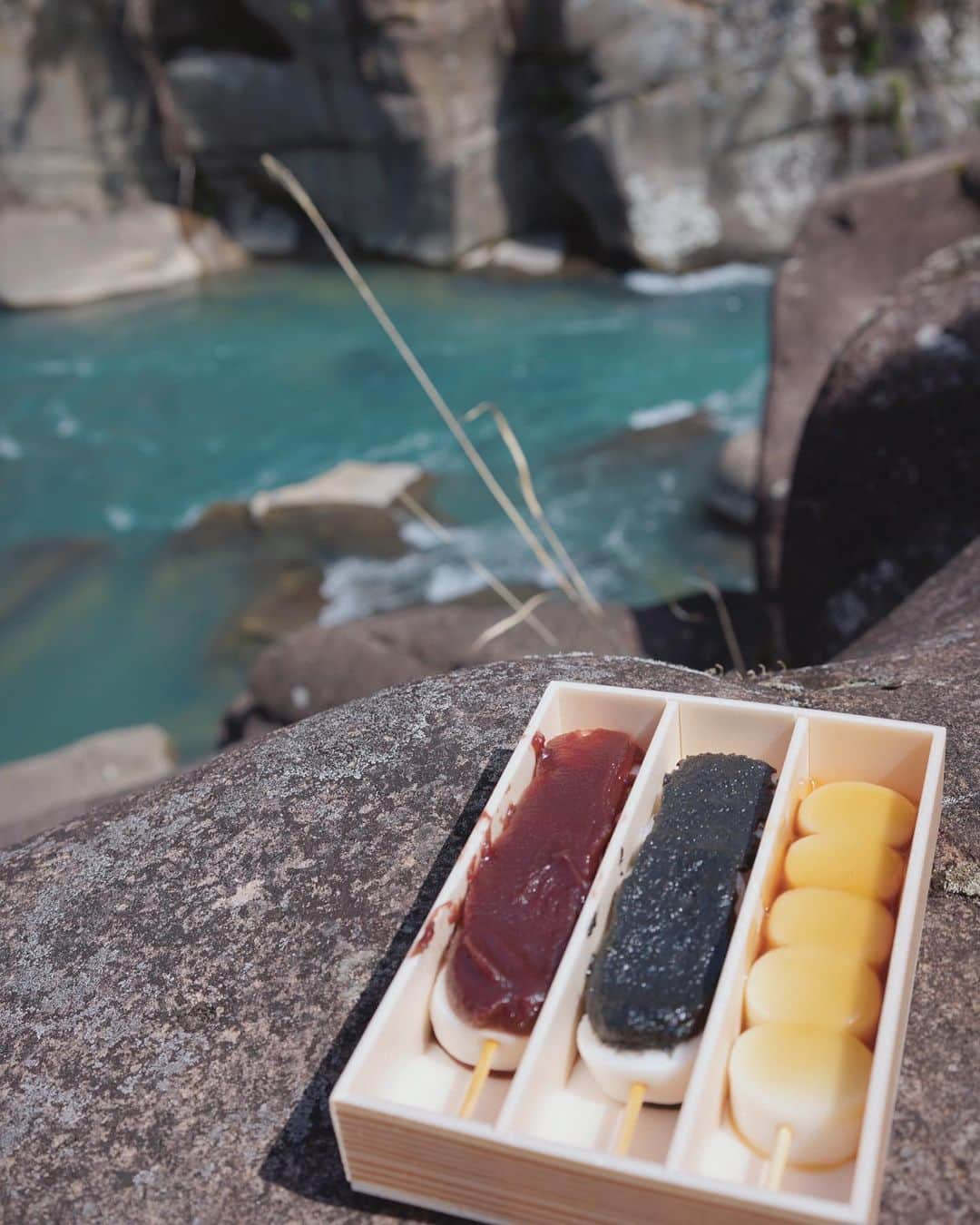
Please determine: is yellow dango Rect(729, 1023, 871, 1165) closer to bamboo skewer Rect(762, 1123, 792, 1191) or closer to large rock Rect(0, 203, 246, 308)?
bamboo skewer Rect(762, 1123, 792, 1191)

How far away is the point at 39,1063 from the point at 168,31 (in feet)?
55.6

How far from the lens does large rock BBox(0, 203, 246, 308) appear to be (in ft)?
51.5

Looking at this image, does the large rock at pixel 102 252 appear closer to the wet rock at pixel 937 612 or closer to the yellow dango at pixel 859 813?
the wet rock at pixel 937 612

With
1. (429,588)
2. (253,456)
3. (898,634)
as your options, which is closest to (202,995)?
(898,634)

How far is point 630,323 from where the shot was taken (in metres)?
14.6

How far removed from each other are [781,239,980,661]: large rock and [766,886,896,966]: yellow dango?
10.4 ft

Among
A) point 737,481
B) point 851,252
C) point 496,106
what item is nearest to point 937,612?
point 851,252

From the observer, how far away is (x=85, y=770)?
24.5 ft

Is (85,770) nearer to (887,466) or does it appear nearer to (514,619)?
(514,619)

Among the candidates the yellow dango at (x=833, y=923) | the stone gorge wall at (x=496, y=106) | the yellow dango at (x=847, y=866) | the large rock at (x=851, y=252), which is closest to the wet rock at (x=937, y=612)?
the yellow dango at (x=847, y=866)

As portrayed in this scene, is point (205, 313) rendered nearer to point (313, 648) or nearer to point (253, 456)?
point (253, 456)

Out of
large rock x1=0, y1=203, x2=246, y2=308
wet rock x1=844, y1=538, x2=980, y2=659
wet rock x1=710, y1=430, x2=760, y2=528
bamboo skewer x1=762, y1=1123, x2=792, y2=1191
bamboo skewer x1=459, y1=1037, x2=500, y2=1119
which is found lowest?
wet rock x1=710, y1=430, x2=760, y2=528

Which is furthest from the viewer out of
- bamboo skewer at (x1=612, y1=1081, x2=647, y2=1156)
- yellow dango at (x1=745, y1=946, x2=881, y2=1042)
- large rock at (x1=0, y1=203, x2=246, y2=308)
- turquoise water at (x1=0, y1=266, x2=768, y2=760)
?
large rock at (x1=0, y1=203, x2=246, y2=308)

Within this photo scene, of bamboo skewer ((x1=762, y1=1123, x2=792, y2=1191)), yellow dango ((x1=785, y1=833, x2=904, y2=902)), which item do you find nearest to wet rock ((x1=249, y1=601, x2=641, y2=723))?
yellow dango ((x1=785, y1=833, x2=904, y2=902))
